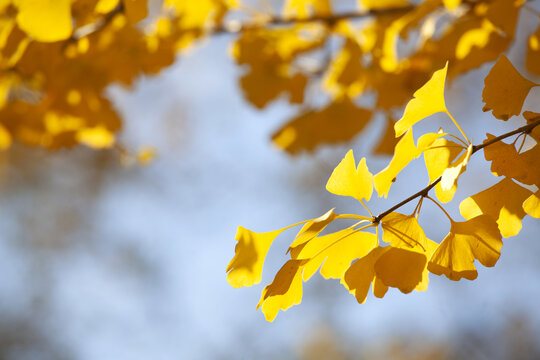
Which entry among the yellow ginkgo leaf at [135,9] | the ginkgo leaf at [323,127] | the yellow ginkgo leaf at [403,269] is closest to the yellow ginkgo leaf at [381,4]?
the ginkgo leaf at [323,127]

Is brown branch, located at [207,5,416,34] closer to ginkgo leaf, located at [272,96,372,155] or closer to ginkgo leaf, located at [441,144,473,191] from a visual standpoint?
ginkgo leaf, located at [272,96,372,155]

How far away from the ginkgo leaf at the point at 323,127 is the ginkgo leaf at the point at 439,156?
0.41m

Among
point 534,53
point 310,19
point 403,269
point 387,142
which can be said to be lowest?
point 403,269

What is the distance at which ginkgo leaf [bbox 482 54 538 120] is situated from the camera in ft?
1.10

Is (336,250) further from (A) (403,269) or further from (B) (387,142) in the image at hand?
(B) (387,142)

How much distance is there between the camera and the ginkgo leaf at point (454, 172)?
28cm

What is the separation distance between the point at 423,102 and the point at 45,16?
30 centimetres

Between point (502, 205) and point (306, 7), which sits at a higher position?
point (306, 7)

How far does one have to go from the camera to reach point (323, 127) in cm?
75

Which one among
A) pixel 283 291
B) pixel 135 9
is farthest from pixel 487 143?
pixel 135 9

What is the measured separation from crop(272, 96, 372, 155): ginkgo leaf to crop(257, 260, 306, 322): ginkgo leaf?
1.44ft

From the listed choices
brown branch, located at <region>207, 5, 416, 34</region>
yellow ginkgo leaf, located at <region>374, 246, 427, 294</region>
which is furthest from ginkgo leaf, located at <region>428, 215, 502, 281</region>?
brown branch, located at <region>207, 5, 416, 34</region>

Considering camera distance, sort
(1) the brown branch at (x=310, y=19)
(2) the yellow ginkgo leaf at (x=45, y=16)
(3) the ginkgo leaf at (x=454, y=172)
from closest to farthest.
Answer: (3) the ginkgo leaf at (x=454, y=172), (2) the yellow ginkgo leaf at (x=45, y=16), (1) the brown branch at (x=310, y=19)

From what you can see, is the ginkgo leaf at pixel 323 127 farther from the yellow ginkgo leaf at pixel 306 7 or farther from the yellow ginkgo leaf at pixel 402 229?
the yellow ginkgo leaf at pixel 402 229
